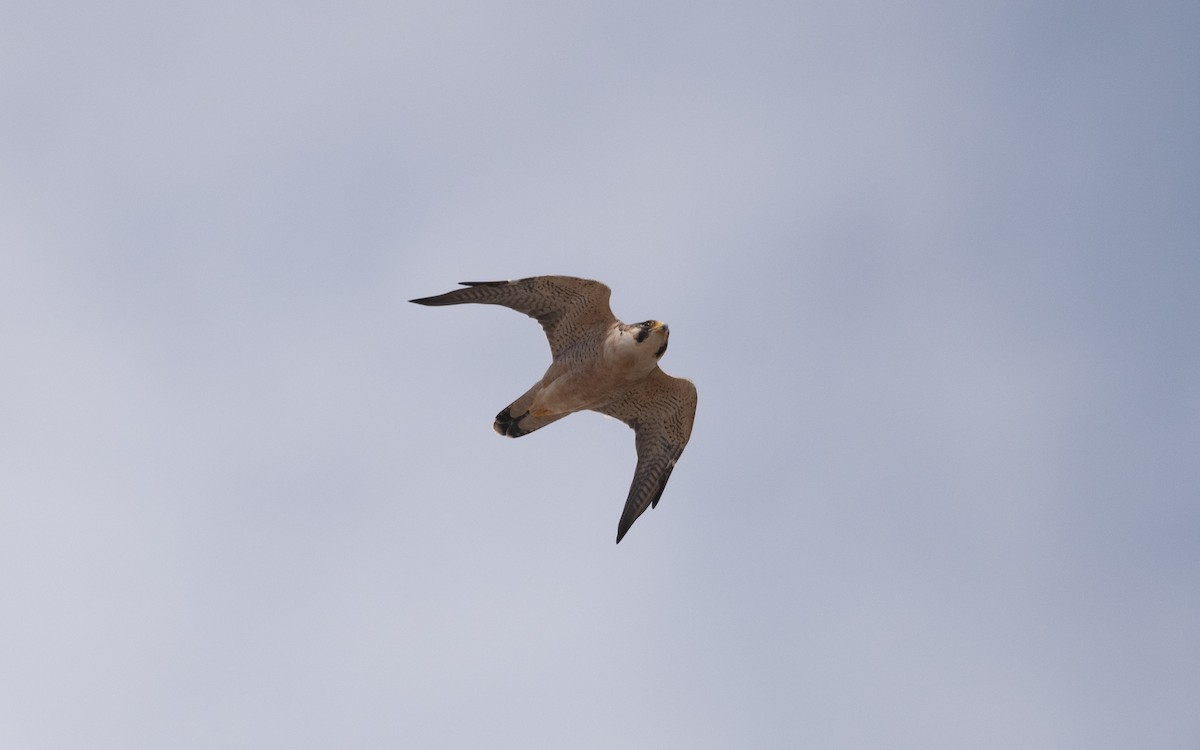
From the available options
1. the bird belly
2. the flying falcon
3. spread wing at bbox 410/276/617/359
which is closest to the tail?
the flying falcon

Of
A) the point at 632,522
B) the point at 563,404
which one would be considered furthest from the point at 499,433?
the point at 632,522

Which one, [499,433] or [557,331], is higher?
[557,331]

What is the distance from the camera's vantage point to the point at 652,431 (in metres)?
20.8

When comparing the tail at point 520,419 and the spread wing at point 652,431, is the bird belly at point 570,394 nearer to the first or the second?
the tail at point 520,419

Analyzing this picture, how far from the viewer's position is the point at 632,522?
20453 mm

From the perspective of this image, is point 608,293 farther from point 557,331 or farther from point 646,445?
point 646,445

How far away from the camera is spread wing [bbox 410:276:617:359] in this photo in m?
19.7

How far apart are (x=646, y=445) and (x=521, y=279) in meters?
3.57

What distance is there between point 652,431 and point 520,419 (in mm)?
2246

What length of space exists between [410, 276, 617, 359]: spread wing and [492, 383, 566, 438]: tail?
2.94 ft

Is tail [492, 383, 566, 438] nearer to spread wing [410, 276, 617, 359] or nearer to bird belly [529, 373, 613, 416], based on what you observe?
bird belly [529, 373, 613, 416]

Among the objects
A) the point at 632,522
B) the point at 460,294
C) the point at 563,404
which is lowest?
the point at 632,522

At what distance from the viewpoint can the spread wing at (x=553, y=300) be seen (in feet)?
64.6

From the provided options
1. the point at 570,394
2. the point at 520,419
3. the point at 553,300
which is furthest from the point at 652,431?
the point at 553,300
